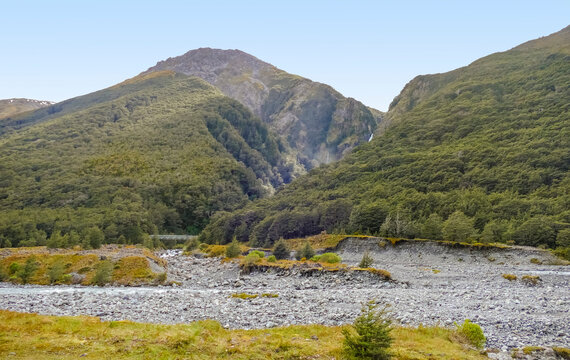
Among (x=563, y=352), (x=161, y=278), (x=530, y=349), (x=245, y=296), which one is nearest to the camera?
(x=563, y=352)

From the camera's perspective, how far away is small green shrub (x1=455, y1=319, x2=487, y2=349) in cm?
1878

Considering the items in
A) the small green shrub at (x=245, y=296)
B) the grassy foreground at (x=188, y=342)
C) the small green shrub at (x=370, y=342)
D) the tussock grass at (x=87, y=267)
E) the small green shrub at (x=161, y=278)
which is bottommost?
the small green shrub at (x=161, y=278)

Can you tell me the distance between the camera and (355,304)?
28.5 metres

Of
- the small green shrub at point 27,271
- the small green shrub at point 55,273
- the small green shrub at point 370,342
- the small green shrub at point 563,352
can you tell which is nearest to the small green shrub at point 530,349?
the small green shrub at point 563,352

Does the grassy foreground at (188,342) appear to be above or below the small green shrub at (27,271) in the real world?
above

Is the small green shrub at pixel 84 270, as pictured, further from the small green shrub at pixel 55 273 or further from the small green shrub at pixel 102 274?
the small green shrub at pixel 102 274

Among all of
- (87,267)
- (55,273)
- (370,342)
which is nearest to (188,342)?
(370,342)

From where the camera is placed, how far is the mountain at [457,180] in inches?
2995

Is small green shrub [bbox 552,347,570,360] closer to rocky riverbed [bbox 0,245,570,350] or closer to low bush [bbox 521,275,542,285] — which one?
rocky riverbed [bbox 0,245,570,350]

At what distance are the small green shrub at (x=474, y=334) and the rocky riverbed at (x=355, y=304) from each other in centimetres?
85

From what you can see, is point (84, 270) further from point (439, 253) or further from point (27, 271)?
point (439, 253)

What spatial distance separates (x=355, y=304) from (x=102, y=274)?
3291cm

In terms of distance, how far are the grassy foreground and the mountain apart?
52280 millimetres

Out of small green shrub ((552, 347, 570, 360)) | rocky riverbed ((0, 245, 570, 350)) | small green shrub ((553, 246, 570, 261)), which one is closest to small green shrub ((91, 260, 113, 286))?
rocky riverbed ((0, 245, 570, 350))
